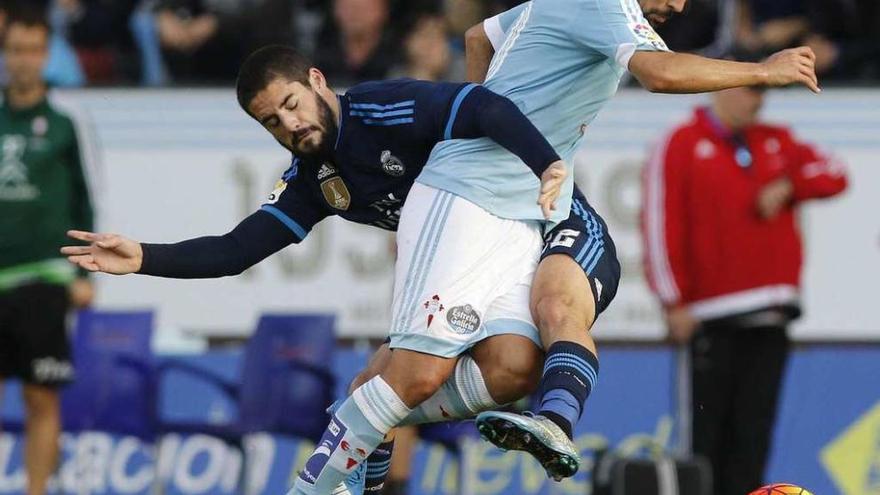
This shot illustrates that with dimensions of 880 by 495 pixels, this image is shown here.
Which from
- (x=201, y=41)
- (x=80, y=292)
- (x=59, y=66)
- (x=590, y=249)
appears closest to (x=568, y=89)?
(x=590, y=249)

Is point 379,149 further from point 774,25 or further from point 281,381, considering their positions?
point 774,25

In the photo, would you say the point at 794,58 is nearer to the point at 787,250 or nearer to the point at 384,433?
the point at 384,433

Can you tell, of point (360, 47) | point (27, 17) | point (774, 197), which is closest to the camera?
point (774, 197)

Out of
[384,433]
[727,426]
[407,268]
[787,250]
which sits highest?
[407,268]

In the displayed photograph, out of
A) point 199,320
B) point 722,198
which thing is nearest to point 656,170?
point 722,198

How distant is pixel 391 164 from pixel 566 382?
1073 millimetres

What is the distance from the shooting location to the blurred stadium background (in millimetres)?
11992

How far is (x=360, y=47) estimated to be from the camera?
12906 millimetres

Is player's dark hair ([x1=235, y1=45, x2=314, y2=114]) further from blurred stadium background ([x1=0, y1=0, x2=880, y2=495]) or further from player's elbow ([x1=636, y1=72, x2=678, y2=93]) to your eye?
blurred stadium background ([x1=0, y1=0, x2=880, y2=495])

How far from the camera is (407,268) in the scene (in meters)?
7.14

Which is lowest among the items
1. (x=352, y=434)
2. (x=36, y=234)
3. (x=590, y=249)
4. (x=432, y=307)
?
(x=36, y=234)

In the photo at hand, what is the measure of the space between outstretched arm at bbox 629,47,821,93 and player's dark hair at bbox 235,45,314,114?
1216 mm

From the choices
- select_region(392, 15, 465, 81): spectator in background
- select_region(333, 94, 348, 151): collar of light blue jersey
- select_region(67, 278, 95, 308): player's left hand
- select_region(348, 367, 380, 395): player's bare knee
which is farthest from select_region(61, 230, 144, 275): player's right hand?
select_region(392, 15, 465, 81): spectator in background

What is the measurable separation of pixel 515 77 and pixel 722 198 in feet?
12.8
